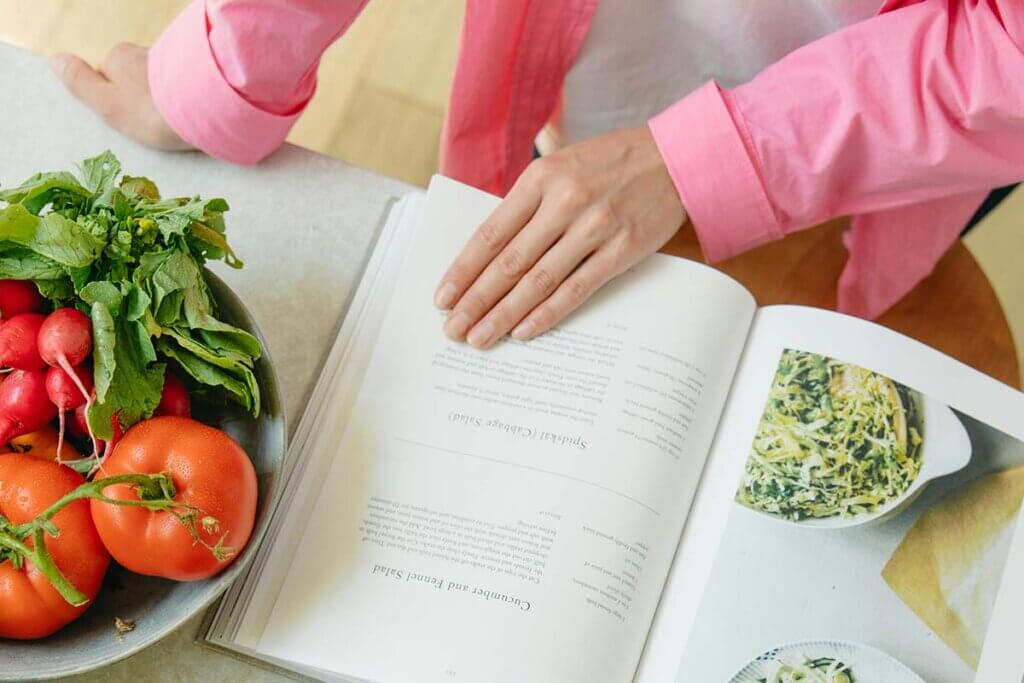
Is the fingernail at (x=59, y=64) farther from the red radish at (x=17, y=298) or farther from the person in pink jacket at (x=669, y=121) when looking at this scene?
the red radish at (x=17, y=298)

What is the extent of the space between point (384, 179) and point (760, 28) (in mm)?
316

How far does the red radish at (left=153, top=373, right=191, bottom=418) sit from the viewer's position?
509 mm

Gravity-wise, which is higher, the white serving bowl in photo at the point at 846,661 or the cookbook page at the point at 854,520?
the cookbook page at the point at 854,520

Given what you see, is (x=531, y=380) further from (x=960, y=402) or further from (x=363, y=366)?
(x=960, y=402)

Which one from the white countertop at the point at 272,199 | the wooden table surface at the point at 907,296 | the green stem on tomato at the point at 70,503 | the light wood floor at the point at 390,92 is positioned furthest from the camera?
the light wood floor at the point at 390,92

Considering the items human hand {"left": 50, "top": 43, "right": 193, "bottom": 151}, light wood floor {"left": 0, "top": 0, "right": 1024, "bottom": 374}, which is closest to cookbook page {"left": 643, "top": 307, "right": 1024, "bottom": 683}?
human hand {"left": 50, "top": 43, "right": 193, "bottom": 151}

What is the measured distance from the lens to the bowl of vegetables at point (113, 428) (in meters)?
0.45

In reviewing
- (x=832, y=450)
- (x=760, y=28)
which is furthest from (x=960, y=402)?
(x=760, y=28)

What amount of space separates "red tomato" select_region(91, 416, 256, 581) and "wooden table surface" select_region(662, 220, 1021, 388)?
494mm

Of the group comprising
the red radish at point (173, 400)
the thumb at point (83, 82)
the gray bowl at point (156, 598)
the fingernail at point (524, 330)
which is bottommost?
the gray bowl at point (156, 598)

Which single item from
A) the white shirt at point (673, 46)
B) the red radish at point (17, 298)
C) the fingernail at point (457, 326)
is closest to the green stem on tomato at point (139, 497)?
the red radish at point (17, 298)

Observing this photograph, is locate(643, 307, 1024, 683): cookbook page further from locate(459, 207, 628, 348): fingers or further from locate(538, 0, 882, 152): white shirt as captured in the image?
locate(538, 0, 882, 152): white shirt

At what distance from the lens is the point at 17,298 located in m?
0.49

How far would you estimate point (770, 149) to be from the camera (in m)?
0.67
